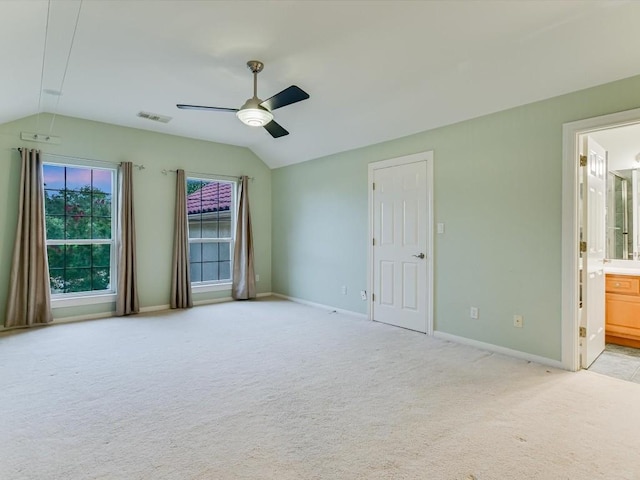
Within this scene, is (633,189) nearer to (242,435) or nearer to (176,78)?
(242,435)

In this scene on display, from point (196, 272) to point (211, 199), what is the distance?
51.8 inches

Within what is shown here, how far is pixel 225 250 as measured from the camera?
21.2 feet

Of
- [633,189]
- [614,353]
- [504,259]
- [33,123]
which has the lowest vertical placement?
[614,353]

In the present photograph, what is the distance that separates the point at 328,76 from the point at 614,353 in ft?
13.6

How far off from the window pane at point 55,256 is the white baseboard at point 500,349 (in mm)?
5054

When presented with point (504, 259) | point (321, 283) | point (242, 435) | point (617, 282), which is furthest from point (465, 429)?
point (321, 283)

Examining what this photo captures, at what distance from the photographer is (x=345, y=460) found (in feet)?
6.23

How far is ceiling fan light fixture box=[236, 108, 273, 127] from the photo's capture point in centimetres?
322

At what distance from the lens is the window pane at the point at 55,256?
15.7 feet

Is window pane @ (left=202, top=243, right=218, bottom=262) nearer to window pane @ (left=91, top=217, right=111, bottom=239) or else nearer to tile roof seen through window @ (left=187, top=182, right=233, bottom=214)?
tile roof seen through window @ (left=187, top=182, right=233, bottom=214)

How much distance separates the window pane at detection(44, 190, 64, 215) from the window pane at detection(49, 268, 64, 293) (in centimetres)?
79

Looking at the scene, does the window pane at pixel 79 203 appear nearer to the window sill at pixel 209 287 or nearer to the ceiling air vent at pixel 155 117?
the ceiling air vent at pixel 155 117

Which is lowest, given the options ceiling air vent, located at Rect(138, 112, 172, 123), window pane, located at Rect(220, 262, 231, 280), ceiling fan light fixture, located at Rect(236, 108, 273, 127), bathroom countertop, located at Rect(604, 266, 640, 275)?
window pane, located at Rect(220, 262, 231, 280)

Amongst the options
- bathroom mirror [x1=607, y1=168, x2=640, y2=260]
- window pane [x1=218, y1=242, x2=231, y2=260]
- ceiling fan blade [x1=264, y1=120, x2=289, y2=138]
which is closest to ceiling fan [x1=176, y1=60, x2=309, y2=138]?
ceiling fan blade [x1=264, y1=120, x2=289, y2=138]
